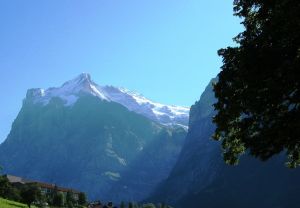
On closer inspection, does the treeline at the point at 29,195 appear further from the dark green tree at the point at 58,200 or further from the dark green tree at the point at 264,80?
the dark green tree at the point at 264,80

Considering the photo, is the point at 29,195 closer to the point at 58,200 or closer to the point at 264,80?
the point at 58,200

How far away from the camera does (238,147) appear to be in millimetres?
36312

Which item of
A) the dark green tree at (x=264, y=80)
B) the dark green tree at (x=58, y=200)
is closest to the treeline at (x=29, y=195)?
the dark green tree at (x=58, y=200)

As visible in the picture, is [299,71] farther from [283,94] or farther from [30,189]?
[30,189]

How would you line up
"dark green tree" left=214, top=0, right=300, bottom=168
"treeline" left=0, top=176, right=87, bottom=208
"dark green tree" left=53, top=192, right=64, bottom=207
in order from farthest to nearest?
"dark green tree" left=53, top=192, right=64, bottom=207, "treeline" left=0, top=176, right=87, bottom=208, "dark green tree" left=214, top=0, right=300, bottom=168

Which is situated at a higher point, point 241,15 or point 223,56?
point 241,15

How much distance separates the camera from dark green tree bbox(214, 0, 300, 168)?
1096 inches

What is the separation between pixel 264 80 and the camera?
29.0 metres

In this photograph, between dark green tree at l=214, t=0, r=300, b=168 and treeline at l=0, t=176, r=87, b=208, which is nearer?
dark green tree at l=214, t=0, r=300, b=168

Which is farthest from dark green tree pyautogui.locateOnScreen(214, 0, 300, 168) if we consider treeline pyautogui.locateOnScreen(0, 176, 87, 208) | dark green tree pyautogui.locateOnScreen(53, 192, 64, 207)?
dark green tree pyautogui.locateOnScreen(53, 192, 64, 207)

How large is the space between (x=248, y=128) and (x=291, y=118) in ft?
12.4

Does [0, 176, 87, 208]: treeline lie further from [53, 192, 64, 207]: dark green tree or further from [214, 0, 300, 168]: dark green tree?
[214, 0, 300, 168]: dark green tree

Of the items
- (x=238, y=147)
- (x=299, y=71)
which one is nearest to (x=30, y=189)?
(x=238, y=147)

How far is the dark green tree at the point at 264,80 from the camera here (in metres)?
27.8
